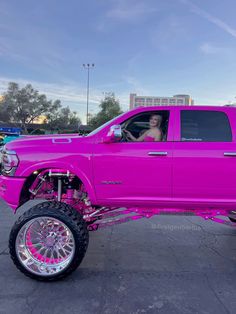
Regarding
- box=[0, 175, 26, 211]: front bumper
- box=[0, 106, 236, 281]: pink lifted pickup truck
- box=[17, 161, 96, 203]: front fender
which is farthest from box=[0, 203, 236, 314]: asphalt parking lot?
box=[17, 161, 96, 203]: front fender

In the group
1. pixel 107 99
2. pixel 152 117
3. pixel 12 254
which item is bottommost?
pixel 12 254

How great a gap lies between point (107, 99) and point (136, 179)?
53.4m

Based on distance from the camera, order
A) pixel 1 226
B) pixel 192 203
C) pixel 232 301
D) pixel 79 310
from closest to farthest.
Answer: pixel 79 310
pixel 232 301
pixel 192 203
pixel 1 226

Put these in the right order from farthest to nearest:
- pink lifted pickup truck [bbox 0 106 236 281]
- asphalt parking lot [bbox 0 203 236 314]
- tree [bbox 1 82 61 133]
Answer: tree [bbox 1 82 61 133]
pink lifted pickup truck [bbox 0 106 236 281]
asphalt parking lot [bbox 0 203 236 314]

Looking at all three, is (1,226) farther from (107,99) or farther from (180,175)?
(107,99)

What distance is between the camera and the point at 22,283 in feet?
12.0

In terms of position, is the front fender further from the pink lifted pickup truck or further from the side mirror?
the side mirror

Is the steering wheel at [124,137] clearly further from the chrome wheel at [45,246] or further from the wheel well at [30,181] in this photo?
the chrome wheel at [45,246]

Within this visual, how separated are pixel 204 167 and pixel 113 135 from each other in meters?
1.24

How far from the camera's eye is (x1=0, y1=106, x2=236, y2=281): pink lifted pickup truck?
3785 mm

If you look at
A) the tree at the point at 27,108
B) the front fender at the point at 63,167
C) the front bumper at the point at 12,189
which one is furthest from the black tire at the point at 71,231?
the tree at the point at 27,108

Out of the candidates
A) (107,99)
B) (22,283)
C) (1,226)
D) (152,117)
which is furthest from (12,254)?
(107,99)

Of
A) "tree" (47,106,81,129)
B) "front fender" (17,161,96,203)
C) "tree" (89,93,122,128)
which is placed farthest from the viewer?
"tree" (47,106,81,129)

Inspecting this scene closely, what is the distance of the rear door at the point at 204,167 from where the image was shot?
12.6 feet
